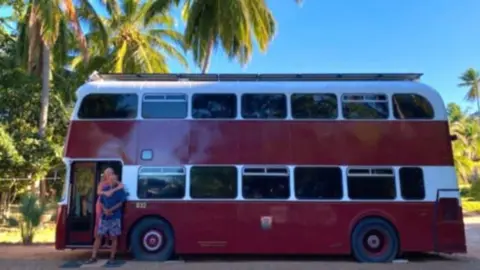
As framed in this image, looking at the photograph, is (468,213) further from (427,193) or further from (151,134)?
(151,134)

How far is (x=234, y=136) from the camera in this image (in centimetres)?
998

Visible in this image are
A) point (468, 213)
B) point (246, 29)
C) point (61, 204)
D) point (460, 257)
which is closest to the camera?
point (61, 204)

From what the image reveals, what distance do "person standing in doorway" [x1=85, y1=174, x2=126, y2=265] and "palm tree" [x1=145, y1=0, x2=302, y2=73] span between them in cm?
1063

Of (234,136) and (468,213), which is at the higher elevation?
(234,136)

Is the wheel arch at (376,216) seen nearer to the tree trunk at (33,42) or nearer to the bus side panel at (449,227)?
the bus side panel at (449,227)

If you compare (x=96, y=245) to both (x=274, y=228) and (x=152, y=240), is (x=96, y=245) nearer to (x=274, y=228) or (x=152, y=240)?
(x=152, y=240)

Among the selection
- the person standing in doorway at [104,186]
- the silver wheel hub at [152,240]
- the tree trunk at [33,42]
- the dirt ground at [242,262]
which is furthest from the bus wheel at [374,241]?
the tree trunk at [33,42]

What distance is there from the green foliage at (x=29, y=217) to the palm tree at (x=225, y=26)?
8651 mm

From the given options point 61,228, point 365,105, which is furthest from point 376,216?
point 61,228

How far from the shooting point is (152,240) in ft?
32.0

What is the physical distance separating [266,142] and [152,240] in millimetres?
3091

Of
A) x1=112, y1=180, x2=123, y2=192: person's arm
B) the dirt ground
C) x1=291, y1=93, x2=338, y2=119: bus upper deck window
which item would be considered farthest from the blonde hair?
x1=291, y1=93, x2=338, y2=119: bus upper deck window

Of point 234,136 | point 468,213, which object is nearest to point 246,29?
point 234,136

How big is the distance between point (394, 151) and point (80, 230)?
6.70 metres
